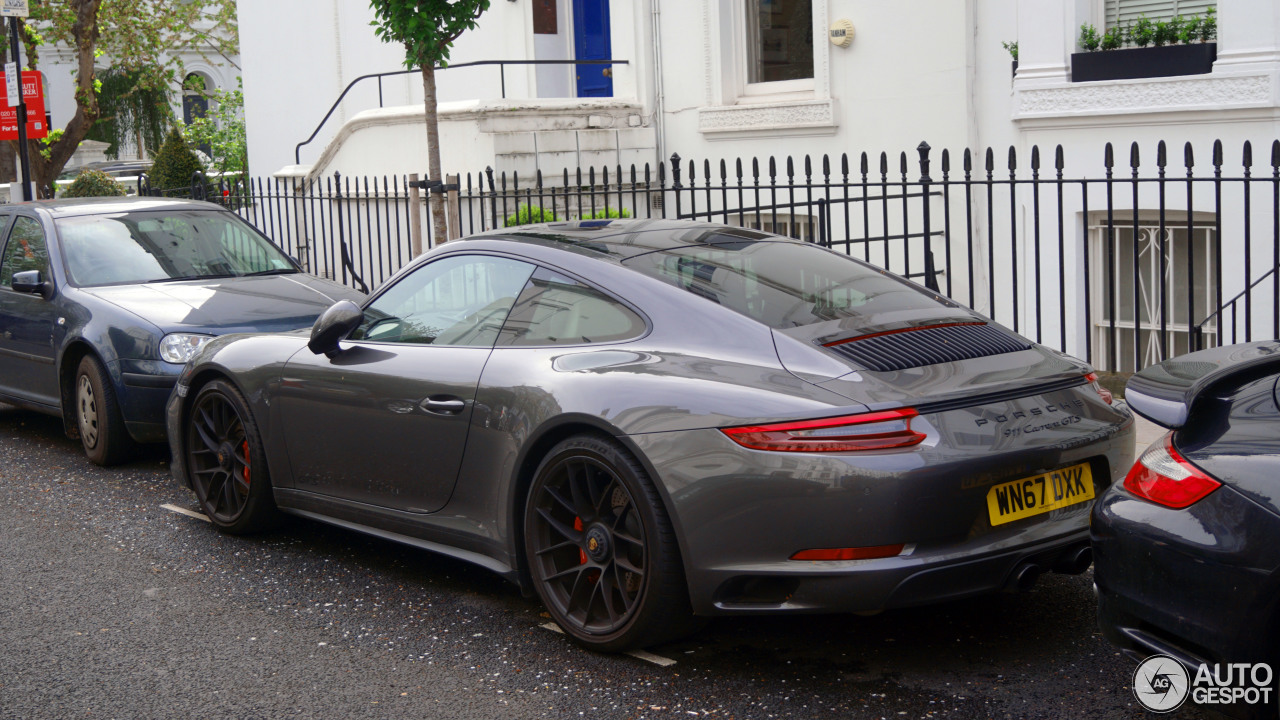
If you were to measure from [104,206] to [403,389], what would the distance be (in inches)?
201

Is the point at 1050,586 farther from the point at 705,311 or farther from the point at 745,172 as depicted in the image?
the point at 745,172

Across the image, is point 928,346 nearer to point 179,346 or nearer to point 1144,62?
point 179,346

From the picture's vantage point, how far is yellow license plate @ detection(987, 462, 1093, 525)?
3.89 m

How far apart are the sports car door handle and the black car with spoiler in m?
2.30

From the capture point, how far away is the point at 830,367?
400 cm

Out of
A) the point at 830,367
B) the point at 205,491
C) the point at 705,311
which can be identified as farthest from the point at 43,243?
the point at 830,367

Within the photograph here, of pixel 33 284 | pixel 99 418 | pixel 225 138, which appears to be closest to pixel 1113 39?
pixel 99 418

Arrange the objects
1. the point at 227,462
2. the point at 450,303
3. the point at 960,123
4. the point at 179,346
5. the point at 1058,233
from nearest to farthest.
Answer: the point at 450,303
the point at 227,462
the point at 179,346
the point at 1058,233
the point at 960,123

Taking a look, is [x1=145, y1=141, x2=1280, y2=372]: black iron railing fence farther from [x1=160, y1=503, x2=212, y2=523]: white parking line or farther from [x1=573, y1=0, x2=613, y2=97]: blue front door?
[x1=573, y1=0, x2=613, y2=97]: blue front door

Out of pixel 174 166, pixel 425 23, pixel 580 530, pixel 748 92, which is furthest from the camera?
pixel 174 166

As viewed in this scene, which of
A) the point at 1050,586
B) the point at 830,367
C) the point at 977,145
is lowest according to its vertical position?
the point at 1050,586

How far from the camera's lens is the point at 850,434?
3770mm

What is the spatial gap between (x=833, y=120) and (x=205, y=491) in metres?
8.49

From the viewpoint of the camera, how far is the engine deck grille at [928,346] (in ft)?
13.4
